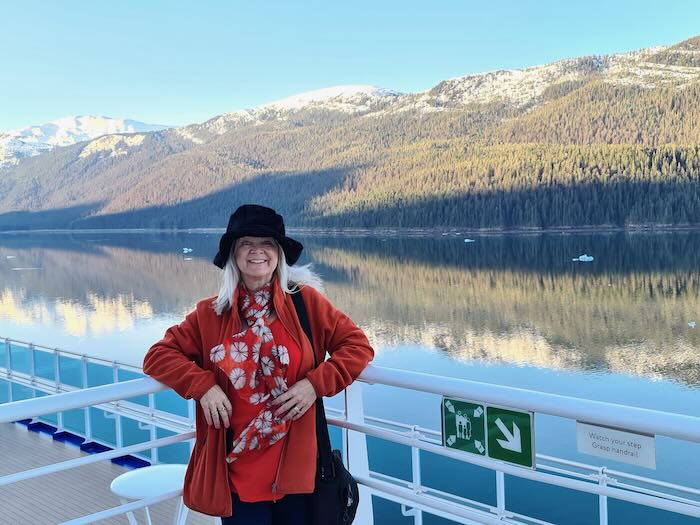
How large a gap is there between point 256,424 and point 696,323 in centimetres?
2536

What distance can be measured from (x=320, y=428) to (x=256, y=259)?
44cm

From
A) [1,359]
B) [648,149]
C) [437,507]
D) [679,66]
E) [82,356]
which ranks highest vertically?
[679,66]

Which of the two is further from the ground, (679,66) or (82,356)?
(679,66)

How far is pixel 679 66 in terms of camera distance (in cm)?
14225

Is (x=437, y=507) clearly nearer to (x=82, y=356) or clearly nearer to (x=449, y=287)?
(x=82, y=356)

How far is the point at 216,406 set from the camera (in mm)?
1549

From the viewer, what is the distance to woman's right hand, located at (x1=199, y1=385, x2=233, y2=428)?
154 cm

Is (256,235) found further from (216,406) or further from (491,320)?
(491,320)

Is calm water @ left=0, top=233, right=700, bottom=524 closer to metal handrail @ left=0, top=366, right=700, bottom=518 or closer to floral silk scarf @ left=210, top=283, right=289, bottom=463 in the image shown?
metal handrail @ left=0, top=366, right=700, bottom=518

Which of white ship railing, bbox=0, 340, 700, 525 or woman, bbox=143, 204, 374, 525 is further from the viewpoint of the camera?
woman, bbox=143, 204, 374, 525

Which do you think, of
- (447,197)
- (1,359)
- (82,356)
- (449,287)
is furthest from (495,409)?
(447,197)

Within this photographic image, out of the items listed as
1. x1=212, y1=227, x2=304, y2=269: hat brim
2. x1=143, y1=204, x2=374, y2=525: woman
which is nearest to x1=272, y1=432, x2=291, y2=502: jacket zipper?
x1=143, y1=204, x2=374, y2=525: woman

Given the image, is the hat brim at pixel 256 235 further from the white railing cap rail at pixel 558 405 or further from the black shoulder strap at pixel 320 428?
the white railing cap rail at pixel 558 405

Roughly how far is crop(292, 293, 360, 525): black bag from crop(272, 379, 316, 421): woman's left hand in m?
0.10
